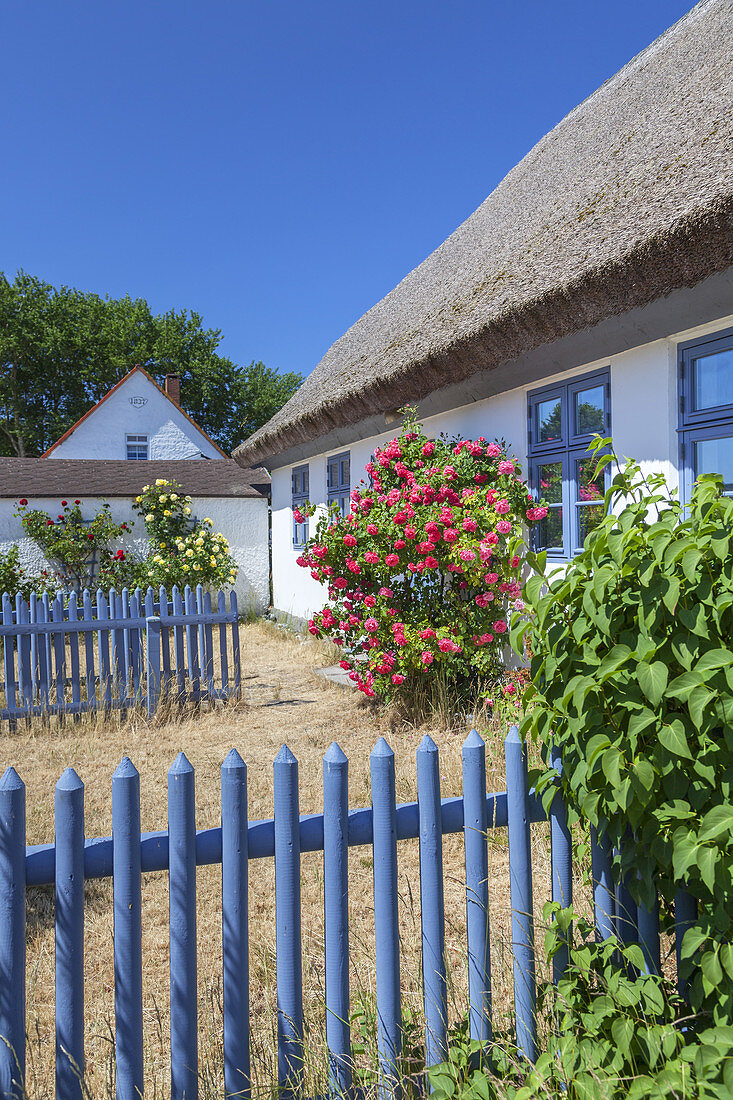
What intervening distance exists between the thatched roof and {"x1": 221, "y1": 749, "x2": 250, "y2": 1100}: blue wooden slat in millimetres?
3073

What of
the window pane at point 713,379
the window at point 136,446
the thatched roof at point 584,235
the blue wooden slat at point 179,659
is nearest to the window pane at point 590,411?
the thatched roof at point 584,235

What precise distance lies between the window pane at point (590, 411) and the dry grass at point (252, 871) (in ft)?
6.82

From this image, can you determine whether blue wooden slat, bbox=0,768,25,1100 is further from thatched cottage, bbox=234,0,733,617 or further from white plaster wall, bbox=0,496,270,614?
white plaster wall, bbox=0,496,270,614

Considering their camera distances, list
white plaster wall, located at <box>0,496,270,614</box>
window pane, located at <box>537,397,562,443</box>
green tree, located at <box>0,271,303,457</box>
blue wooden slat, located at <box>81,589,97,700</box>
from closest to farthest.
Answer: window pane, located at <box>537,397,562,443</box>
blue wooden slat, located at <box>81,589,97,700</box>
white plaster wall, located at <box>0,496,270,614</box>
green tree, located at <box>0,271,303,457</box>

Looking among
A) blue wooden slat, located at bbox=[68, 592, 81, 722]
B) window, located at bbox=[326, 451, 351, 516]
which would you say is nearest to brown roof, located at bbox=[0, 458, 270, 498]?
window, located at bbox=[326, 451, 351, 516]

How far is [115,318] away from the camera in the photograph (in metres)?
33.9

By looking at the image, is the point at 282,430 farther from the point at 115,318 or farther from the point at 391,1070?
the point at 115,318

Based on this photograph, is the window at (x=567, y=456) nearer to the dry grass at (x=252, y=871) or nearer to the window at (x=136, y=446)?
the dry grass at (x=252, y=871)

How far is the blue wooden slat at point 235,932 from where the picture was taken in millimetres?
1575

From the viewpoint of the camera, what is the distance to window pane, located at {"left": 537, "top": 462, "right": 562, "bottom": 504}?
16.1 ft

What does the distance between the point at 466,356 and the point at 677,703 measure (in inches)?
151

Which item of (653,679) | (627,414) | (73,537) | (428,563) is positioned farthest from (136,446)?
(653,679)

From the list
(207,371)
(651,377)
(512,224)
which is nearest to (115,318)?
(207,371)

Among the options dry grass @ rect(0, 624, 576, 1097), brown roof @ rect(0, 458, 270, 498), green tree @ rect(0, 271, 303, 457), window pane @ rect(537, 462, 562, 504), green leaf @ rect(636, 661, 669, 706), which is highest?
green tree @ rect(0, 271, 303, 457)
